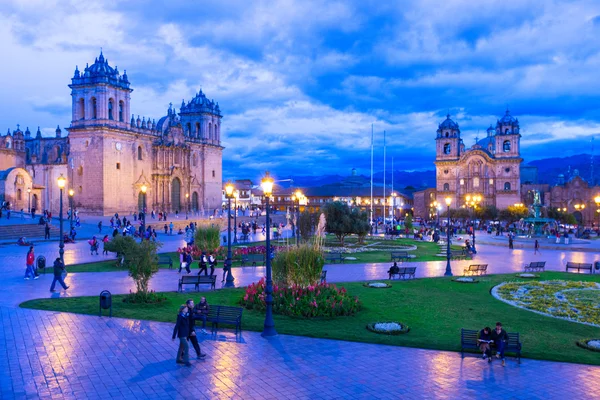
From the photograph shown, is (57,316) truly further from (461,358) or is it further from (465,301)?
(465,301)

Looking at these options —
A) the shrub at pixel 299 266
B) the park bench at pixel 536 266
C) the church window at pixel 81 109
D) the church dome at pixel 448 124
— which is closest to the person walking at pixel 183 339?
the shrub at pixel 299 266

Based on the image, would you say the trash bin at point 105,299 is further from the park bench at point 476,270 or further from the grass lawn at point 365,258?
the park bench at point 476,270

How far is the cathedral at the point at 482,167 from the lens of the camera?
265 feet

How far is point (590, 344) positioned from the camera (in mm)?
11344

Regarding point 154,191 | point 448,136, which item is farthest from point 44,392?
point 448,136

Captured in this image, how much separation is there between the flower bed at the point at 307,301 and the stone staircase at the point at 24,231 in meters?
26.5

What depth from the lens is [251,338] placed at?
1188cm

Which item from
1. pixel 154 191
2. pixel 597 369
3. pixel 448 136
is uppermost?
pixel 448 136

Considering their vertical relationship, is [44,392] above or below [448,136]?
below

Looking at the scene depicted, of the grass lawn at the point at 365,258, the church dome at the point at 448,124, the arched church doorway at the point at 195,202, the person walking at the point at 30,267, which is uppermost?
the church dome at the point at 448,124

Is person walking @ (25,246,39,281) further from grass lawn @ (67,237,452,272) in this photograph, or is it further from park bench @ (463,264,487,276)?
park bench @ (463,264,487,276)

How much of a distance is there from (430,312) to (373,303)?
1.88 meters

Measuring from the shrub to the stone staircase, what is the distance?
86.4 ft

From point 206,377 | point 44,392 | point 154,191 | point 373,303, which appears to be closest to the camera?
point 44,392
